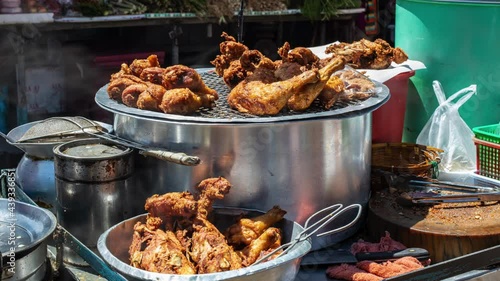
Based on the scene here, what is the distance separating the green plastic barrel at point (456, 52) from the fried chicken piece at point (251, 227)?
2130 mm

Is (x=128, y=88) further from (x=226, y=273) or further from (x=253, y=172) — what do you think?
(x=226, y=273)

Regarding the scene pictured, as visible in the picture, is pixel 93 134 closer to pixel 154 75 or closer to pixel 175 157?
pixel 154 75

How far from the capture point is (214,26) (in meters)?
9.78

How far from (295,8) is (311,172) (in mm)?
6913

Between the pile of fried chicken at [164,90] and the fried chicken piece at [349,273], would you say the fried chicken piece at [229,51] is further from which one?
the fried chicken piece at [349,273]

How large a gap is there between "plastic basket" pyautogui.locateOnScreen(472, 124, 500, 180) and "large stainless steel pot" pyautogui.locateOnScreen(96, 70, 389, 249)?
39.3 inches

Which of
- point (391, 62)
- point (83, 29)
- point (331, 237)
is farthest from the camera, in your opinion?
point (83, 29)

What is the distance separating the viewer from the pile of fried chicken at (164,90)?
3.21 m

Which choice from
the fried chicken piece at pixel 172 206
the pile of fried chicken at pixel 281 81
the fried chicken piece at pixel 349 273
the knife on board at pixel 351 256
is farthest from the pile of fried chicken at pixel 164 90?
the fried chicken piece at pixel 349 273

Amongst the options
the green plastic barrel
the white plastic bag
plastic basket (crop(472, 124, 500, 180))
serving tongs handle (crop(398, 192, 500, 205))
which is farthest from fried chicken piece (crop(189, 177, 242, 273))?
the green plastic barrel

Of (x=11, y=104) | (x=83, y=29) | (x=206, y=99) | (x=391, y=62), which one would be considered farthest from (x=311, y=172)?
(x=83, y=29)

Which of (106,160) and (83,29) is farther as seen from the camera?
(83,29)

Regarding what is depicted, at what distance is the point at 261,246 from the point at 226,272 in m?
0.39

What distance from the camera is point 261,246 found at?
2736mm
